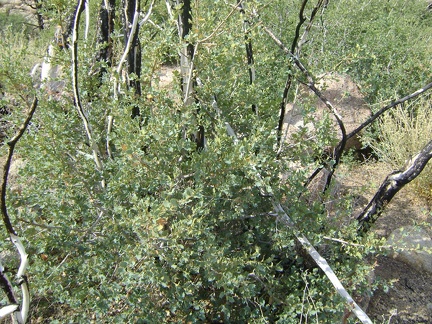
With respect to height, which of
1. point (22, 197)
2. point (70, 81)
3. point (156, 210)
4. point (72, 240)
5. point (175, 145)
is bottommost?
point (72, 240)

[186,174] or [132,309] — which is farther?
[186,174]

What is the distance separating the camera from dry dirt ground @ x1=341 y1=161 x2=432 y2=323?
2.74 m

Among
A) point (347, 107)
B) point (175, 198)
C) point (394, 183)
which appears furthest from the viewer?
point (347, 107)

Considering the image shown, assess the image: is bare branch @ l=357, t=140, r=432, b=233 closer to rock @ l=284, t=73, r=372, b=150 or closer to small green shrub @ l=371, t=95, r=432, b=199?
small green shrub @ l=371, t=95, r=432, b=199

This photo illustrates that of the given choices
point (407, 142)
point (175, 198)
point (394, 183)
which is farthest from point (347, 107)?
point (175, 198)

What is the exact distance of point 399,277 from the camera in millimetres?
3107

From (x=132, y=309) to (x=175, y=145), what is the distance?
73cm

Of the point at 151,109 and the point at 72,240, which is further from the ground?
the point at 151,109

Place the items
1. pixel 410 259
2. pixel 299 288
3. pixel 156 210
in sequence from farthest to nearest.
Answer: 1. pixel 410 259
2. pixel 299 288
3. pixel 156 210

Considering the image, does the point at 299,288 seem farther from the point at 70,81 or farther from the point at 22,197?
the point at 70,81

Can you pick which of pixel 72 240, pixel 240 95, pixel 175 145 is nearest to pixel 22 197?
pixel 72 240

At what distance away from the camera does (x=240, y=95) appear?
2.38m

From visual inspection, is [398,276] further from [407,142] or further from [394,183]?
[407,142]

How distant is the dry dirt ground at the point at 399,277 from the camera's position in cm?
274
